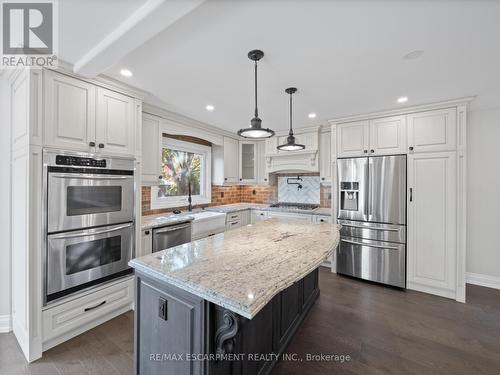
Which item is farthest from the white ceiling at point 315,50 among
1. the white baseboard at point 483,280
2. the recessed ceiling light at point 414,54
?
the white baseboard at point 483,280

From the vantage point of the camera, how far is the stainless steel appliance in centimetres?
180

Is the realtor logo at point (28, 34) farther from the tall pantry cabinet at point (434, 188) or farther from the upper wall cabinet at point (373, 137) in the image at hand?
the tall pantry cabinet at point (434, 188)

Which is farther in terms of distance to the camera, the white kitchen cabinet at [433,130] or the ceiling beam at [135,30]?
the white kitchen cabinet at [433,130]

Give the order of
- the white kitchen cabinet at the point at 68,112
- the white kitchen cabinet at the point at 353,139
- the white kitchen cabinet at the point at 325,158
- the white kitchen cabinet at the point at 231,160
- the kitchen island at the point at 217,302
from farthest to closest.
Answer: the white kitchen cabinet at the point at 231,160, the white kitchen cabinet at the point at 325,158, the white kitchen cabinet at the point at 353,139, the white kitchen cabinet at the point at 68,112, the kitchen island at the point at 217,302

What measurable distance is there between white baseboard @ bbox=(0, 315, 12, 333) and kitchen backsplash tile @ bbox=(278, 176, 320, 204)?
13.5ft

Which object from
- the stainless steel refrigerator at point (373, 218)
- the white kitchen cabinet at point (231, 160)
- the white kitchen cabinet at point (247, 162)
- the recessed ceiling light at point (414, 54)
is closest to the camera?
the recessed ceiling light at point (414, 54)

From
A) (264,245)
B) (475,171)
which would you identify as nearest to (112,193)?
(264,245)

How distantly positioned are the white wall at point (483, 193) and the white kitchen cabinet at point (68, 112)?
15.8 feet

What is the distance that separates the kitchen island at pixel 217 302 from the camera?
100 centimetres

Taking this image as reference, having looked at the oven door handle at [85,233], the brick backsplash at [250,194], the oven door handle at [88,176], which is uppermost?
the oven door handle at [88,176]

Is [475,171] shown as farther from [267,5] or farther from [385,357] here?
[267,5]

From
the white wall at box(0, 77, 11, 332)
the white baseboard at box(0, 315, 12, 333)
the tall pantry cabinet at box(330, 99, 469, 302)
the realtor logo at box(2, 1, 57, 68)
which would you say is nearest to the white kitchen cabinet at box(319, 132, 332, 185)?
the tall pantry cabinet at box(330, 99, 469, 302)

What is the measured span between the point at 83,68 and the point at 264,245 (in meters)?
2.08

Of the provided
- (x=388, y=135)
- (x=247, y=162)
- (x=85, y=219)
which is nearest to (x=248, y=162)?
(x=247, y=162)
